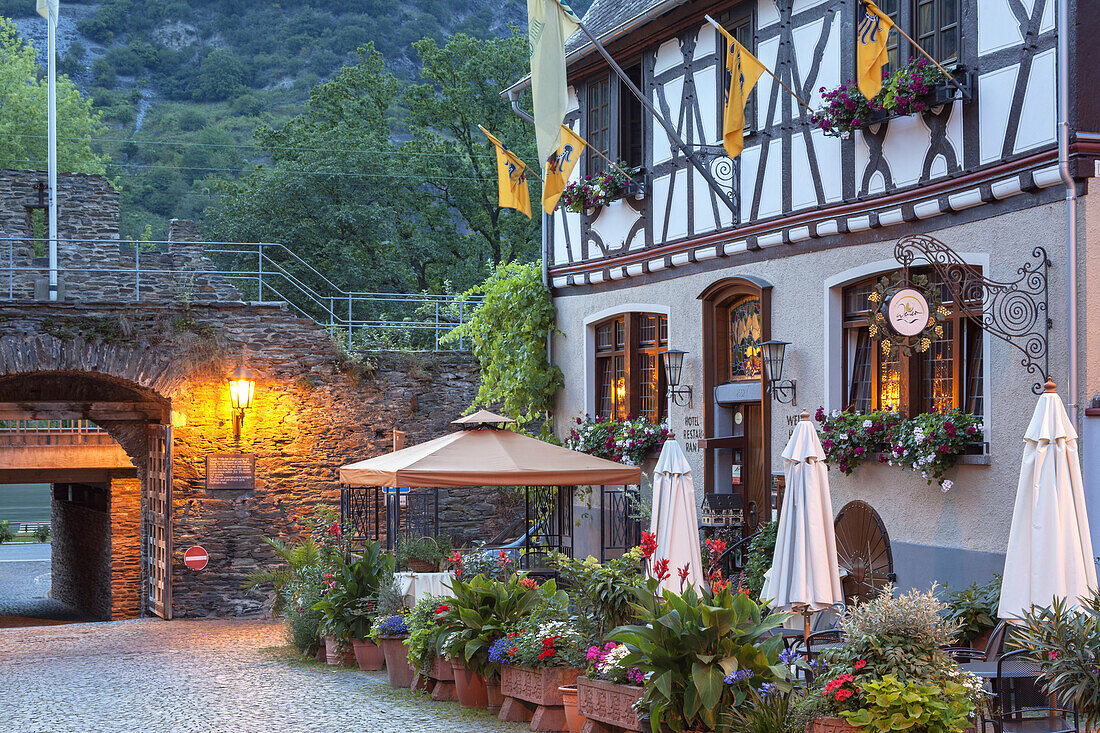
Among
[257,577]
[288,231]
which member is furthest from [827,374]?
[288,231]

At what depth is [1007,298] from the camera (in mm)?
8484

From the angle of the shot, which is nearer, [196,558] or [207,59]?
[196,558]

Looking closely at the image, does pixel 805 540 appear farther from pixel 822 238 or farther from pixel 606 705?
pixel 822 238

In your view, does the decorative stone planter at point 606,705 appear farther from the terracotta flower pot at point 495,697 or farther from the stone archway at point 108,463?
the stone archway at point 108,463

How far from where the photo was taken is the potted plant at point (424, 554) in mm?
12374

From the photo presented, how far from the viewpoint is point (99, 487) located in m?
21.1

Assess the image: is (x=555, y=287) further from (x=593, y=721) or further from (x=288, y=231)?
(x=288, y=231)

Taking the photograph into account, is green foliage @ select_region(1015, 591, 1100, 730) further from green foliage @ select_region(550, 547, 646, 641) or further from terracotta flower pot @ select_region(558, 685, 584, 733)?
terracotta flower pot @ select_region(558, 685, 584, 733)

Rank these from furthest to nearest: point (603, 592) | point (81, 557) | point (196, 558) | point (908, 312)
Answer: point (81, 557)
point (196, 558)
point (908, 312)
point (603, 592)

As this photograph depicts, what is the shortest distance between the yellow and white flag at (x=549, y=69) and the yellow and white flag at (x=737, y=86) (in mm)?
1436

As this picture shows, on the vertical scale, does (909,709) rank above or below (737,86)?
below

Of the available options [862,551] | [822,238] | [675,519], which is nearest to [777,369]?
[822,238]

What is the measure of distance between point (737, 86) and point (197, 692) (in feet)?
21.5

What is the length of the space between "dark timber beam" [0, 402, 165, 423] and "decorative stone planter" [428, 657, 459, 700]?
8.46 m
